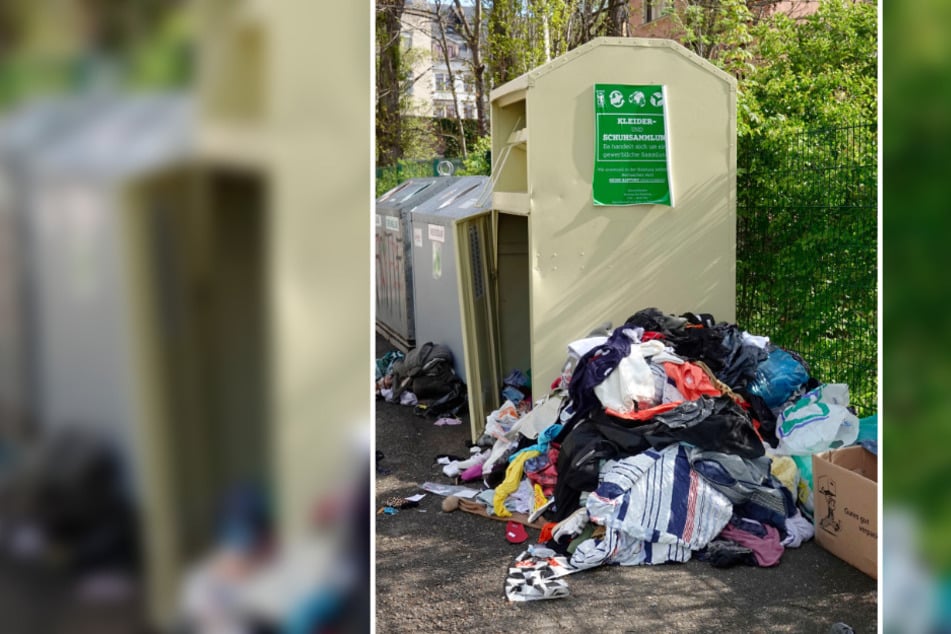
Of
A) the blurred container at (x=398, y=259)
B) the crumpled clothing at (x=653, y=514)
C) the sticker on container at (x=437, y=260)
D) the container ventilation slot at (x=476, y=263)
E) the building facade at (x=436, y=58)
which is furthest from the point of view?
the building facade at (x=436, y=58)

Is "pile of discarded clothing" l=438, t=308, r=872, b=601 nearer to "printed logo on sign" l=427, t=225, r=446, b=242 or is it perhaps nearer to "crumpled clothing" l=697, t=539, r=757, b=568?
"crumpled clothing" l=697, t=539, r=757, b=568

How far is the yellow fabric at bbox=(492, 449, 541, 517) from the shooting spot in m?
5.87

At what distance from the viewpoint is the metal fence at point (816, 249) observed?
688cm

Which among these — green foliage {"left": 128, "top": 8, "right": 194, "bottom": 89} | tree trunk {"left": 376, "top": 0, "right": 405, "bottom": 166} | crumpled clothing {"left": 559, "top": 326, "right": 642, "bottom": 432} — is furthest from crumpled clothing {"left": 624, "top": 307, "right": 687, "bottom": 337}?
tree trunk {"left": 376, "top": 0, "right": 405, "bottom": 166}

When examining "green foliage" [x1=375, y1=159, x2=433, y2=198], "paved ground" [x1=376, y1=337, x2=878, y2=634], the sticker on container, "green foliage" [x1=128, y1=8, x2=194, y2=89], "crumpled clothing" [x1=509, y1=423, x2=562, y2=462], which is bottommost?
"paved ground" [x1=376, y1=337, x2=878, y2=634]

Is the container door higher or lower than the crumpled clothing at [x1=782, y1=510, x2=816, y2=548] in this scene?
higher

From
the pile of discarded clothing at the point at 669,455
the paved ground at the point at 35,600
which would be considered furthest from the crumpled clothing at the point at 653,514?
the paved ground at the point at 35,600

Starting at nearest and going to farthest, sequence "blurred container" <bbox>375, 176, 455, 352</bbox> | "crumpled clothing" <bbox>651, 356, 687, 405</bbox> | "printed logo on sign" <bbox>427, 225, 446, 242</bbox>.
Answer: "crumpled clothing" <bbox>651, 356, 687, 405</bbox>, "printed logo on sign" <bbox>427, 225, 446, 242</bbox>, "blurred container" <bbox>375, 176, 455, 352</bbox>

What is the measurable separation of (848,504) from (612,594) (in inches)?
52.1

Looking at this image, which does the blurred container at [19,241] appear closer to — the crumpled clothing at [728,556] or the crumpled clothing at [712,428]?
the crumpled clothing at [728,556]

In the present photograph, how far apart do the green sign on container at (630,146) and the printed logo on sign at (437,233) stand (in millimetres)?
2288

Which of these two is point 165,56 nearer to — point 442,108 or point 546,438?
point 546,438

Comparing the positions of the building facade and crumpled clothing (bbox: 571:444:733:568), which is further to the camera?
the building facade

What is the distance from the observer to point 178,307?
96 cm
